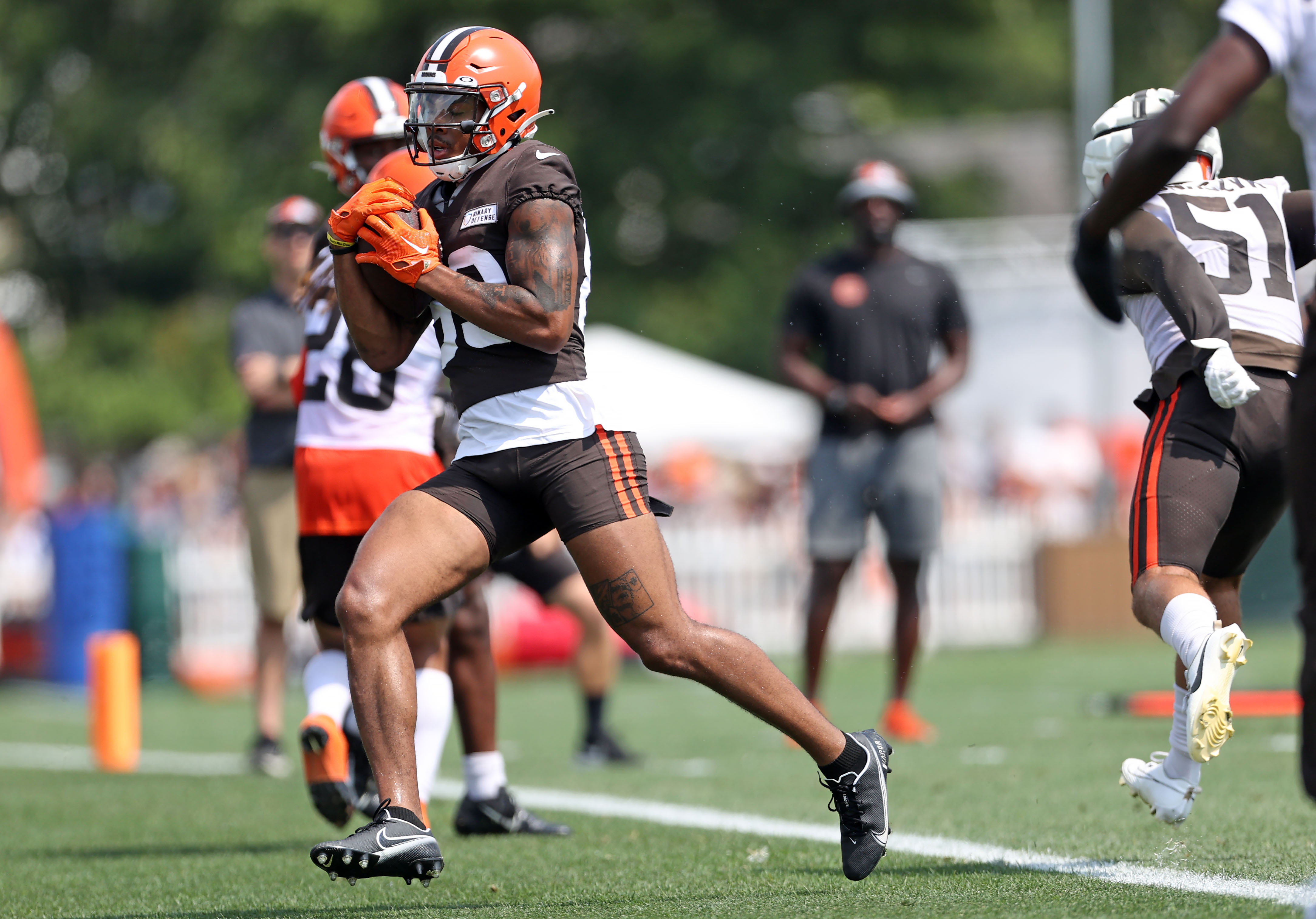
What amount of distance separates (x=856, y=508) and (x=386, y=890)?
4161 millimetres

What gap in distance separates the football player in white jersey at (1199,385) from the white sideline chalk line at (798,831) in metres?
0.25

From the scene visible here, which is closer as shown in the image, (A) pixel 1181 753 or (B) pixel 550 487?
(B) pixel 550 487

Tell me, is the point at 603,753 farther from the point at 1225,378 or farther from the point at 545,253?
the point at 1225,378

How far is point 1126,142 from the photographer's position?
465 centimetres

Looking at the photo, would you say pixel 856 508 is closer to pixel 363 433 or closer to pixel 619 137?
pixel 363 433

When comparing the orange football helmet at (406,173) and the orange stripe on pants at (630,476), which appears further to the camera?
the orange football helmet at (406,173)

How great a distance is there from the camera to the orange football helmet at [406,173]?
5.24m

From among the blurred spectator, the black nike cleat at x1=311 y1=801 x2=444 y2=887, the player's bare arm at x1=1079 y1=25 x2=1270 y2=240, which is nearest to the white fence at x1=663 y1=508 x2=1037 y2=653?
the blurred spectator

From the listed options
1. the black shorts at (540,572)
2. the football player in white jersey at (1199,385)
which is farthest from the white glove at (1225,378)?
the black shorts at (540,572)

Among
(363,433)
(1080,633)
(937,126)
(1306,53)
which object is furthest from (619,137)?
(1306,53)

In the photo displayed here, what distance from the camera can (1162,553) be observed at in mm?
4402

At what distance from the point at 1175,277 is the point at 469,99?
70.6 inches

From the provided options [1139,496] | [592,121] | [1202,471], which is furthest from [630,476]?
[592,121]

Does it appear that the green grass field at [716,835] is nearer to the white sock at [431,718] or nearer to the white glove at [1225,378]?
the white sock at [431,718]
